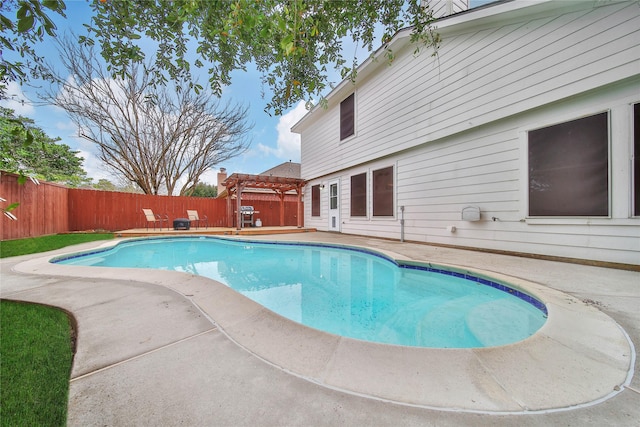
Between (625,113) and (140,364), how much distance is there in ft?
19.5

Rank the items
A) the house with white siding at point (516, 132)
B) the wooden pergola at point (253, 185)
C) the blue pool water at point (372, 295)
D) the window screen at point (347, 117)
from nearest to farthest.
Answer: the blue pool water at point (372, 295), the house with white siding at point (516, 132), the window screen at point (347, 117), the wooden pergola at point (253, 185)

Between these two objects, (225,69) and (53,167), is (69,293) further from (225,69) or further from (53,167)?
(53,167)

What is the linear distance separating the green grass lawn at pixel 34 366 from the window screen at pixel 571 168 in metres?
5.74

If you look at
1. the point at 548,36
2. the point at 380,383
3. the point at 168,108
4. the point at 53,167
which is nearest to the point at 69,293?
the point at 380,383

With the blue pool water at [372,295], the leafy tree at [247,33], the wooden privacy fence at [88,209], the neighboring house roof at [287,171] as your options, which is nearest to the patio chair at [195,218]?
the wooden privacy fence at [88,209]

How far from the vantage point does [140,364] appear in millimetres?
1350

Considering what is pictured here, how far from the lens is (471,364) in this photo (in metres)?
1.33

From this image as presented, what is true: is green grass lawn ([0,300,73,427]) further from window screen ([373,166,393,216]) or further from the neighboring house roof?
the neighboring house roof

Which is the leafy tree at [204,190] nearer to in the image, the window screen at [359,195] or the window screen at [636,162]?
the window screen at [359,195]

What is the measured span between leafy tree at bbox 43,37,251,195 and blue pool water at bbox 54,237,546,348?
9081mm

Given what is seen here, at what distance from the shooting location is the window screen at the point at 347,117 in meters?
8.32

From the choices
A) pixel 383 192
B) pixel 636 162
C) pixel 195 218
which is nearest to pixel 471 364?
pixel 636 162

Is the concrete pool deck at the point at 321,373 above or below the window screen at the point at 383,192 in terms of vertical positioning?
below

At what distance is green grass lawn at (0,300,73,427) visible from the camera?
40.0 inches
